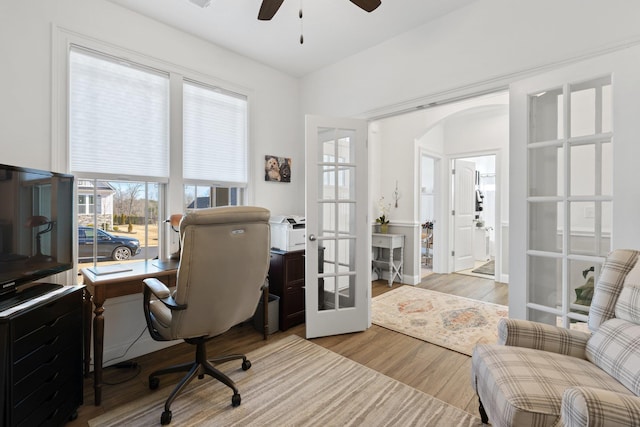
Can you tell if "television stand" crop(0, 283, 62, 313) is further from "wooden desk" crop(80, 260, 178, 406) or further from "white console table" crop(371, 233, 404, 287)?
"white console table" crop(371, 233, 404, 287)

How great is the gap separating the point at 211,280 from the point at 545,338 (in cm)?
185

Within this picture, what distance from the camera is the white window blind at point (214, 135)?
2.85m

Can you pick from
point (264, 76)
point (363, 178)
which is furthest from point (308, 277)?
point (264, 76)

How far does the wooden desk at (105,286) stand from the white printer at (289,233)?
1018 millimetres

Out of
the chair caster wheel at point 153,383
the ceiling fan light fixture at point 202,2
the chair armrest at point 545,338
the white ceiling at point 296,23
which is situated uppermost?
the white ceiling at point 296,23

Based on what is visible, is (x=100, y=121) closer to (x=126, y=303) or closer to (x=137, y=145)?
(x=137, y=145)

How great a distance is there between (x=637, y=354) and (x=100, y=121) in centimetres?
350

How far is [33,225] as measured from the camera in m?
1.69

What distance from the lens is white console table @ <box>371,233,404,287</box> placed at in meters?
4.58

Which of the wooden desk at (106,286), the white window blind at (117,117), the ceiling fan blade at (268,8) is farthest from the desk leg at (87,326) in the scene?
the ceiling fan blade at (268,8)

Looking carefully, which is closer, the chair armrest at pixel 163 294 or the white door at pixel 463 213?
the chair armrest at pixel 163 294

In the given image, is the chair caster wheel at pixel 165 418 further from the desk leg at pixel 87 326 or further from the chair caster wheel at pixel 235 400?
the desk leg at pixel 87 326

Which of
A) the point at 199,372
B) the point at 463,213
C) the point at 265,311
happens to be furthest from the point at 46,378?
the point at 463,213

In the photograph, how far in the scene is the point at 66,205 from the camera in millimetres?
1943
